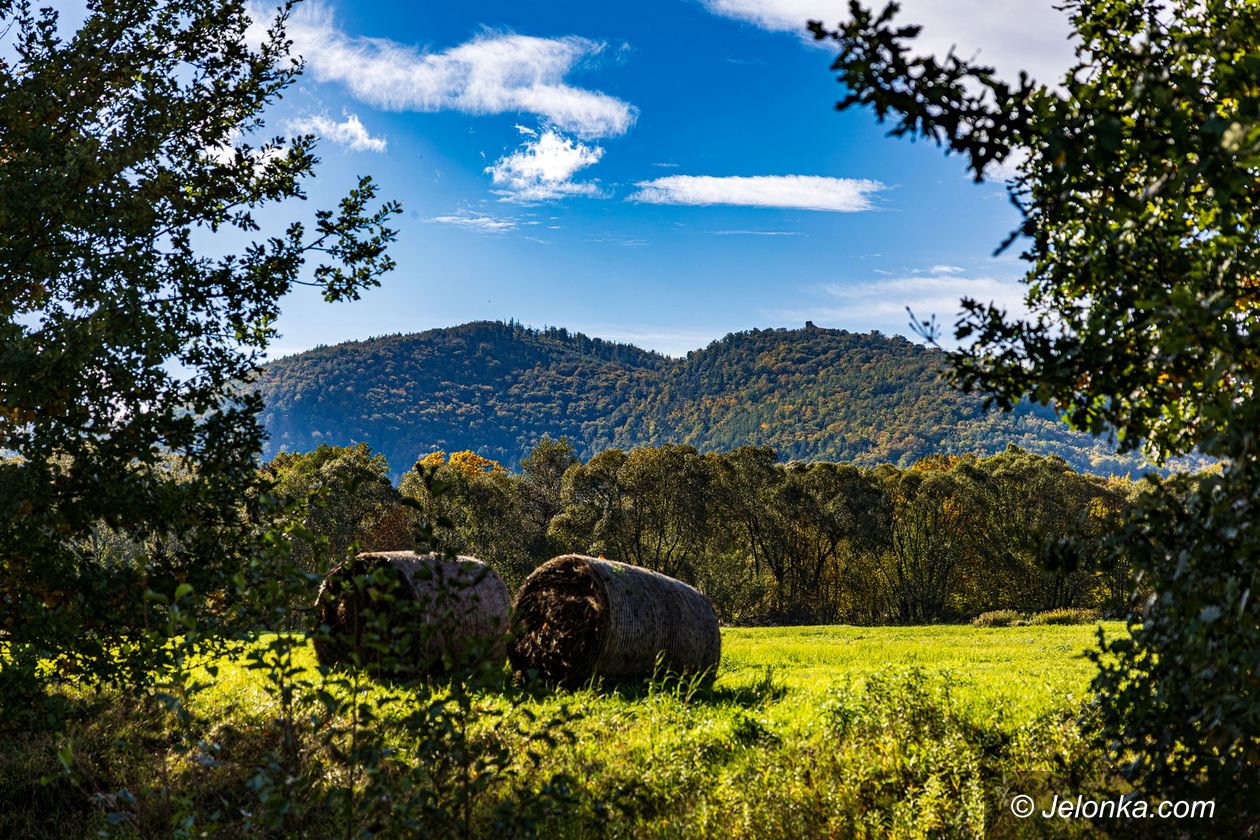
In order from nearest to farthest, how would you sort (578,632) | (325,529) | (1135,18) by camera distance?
(1135,18), (578,632), (325,529)

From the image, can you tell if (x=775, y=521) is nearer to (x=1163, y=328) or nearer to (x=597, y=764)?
(x=597, y=764)

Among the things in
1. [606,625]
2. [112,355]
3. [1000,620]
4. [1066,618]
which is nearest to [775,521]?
[1000,620]

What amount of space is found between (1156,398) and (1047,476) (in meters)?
51.7

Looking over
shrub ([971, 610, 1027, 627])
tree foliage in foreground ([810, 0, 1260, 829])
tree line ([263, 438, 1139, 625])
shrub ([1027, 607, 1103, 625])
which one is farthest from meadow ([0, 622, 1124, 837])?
tree line ([263, 438, 1139, 625])

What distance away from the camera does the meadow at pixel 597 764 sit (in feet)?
15.2

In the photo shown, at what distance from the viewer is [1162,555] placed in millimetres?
3430

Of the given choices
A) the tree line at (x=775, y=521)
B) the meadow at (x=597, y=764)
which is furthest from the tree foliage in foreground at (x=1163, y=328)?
the tree line at (x=775, y=521)

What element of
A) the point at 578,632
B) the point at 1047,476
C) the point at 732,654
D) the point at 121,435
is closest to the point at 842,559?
the point at 1047,476

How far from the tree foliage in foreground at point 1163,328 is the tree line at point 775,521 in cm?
4386

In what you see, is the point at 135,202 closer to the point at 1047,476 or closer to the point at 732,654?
the point at 732,654

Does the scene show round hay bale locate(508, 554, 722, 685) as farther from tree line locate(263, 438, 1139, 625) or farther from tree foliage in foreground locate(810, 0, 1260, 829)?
tree line locate(263, 438, 1139, 625)

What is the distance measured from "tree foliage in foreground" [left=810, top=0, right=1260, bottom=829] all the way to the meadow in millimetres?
1808

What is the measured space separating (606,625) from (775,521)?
42838mm

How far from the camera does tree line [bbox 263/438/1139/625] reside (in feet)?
162
